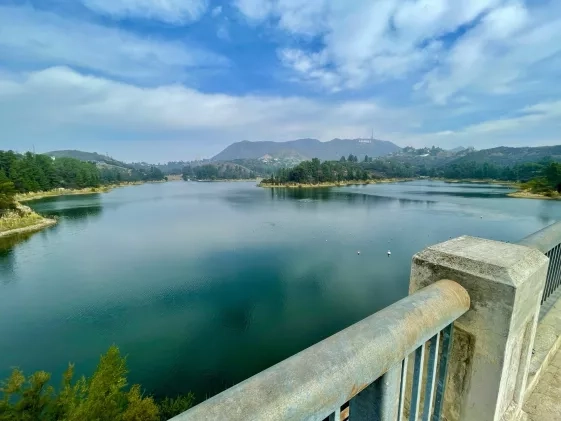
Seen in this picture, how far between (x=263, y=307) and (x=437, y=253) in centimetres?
1389

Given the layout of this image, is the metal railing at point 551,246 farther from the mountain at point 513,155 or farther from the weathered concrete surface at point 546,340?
the mountain at point 513,155

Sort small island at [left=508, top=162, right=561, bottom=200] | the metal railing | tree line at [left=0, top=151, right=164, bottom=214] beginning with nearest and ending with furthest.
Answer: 1. the metal railing
2. tree line at [left=0, top=151, right=164, bottom=214]
3. small island at [left=508, top=162, right=561, bottom=200]

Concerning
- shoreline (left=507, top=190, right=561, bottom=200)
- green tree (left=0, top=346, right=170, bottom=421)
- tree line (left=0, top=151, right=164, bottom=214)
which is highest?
tree line (left=0, top=151, right=164, bottom=214)

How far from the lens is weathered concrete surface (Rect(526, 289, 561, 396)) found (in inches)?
85.5

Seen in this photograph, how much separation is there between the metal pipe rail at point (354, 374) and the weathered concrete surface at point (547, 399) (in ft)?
4.20

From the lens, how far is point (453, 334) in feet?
4.66

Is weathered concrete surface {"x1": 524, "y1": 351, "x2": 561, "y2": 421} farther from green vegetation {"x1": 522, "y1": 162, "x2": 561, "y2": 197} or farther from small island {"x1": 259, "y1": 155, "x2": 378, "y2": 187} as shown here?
small island {"x1": 259, "y1": 155, "x2": 378, "y2": 187}

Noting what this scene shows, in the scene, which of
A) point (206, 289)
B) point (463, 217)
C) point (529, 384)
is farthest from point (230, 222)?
point (529, 384)

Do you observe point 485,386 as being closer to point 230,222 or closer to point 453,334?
point 453,334

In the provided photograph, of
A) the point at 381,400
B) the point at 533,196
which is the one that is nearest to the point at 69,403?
the point at 381,400

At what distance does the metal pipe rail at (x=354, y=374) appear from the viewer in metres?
0.69

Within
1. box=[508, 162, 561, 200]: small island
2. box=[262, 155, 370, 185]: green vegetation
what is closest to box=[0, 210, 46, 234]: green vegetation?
box=[262, 155, 370, 185]: green vegetation

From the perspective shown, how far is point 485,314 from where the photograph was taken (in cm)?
132

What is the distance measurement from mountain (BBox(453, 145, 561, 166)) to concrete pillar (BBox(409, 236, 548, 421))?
19839 centimetres
